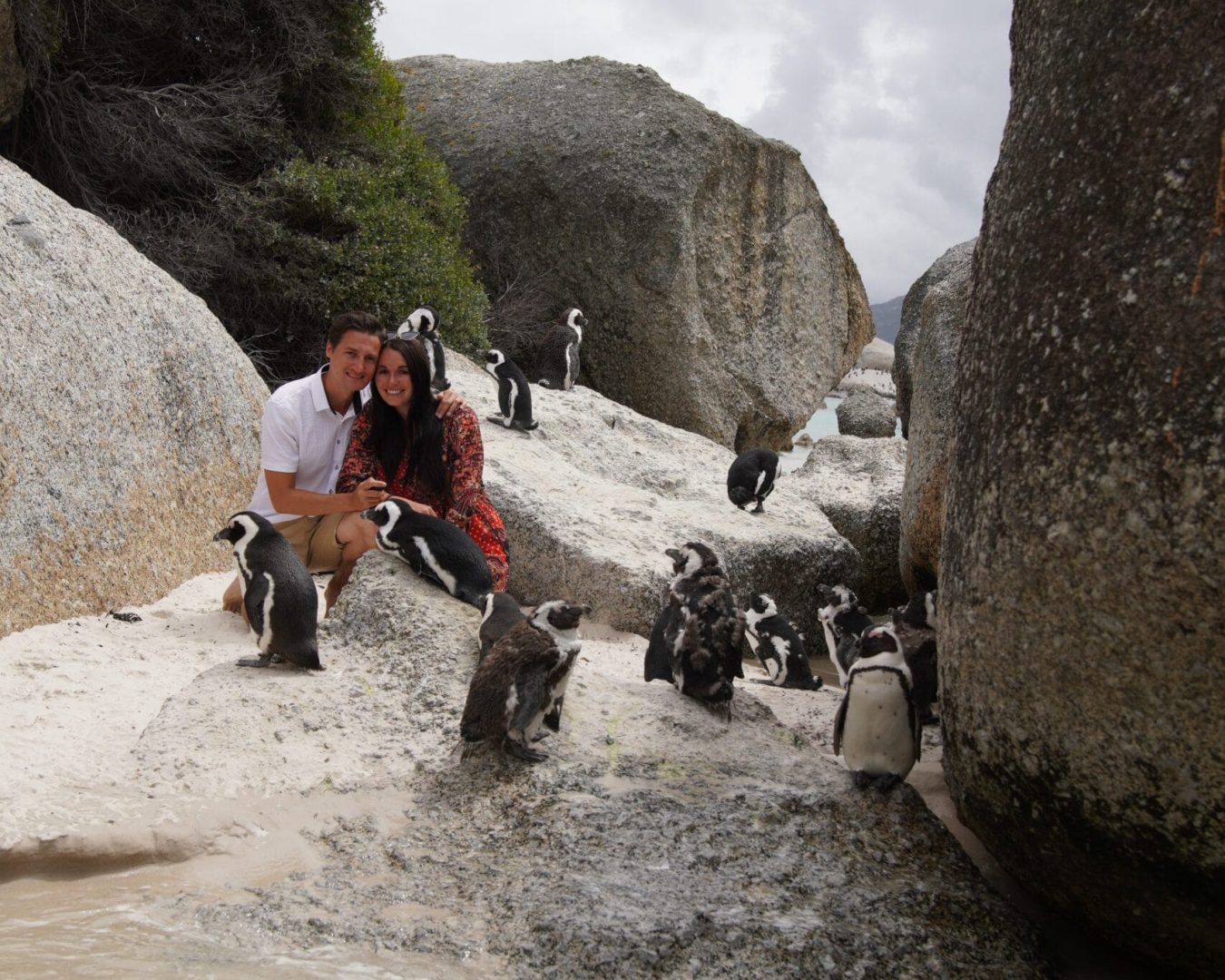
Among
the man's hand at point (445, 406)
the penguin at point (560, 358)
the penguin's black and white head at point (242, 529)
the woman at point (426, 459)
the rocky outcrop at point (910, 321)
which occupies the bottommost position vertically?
the penguin's black and white head at point (242, 529)

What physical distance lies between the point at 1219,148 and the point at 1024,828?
159 centimetres

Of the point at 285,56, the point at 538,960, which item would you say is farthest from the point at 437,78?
the point at 538,960

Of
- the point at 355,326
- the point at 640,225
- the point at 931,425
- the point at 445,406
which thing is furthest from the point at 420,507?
the point at 640,225

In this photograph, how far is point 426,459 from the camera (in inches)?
211

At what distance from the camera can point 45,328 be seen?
5.27 m

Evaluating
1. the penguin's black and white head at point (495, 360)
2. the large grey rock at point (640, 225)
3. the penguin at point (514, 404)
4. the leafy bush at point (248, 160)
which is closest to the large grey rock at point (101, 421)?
the penguin at point (514, 404)

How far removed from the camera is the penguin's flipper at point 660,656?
482 centimetres

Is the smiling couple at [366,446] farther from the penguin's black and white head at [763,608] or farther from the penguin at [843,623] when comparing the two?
the penguin at [843,623]

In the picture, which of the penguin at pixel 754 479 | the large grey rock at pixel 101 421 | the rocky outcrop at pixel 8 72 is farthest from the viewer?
the rocky outcrop at pixel 8 72

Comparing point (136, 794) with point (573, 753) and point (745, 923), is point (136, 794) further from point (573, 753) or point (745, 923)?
point (745, 923)

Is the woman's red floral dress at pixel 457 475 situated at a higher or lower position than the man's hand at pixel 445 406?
lower

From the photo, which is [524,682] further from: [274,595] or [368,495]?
[368,495]

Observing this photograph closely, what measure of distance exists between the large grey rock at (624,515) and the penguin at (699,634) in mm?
1114

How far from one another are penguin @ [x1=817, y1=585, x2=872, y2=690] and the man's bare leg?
2.24m
